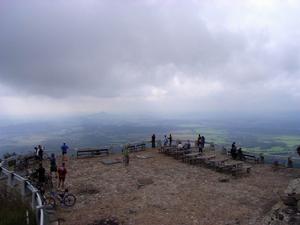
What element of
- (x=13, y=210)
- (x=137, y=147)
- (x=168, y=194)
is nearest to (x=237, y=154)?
(x=137, y=147)

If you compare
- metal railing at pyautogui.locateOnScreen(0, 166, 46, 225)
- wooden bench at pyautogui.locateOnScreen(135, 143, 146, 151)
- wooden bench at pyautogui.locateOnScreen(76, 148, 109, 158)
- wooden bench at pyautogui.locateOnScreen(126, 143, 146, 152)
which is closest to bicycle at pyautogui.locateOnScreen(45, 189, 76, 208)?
metal railing at pyautogui.locateOnScreen(0, 166, 46, 225)

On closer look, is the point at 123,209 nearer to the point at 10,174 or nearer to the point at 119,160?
the point at 10,174

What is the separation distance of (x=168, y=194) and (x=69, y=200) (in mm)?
5645

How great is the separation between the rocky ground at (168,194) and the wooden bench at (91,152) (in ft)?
10.0

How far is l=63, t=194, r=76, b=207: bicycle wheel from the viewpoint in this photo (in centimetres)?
1600

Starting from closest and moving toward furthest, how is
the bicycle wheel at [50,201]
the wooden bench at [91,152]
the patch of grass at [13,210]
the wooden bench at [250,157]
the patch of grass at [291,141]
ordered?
the patch of grass at [13,210], the bicycle wheel at [50,201], the wooden bench at [250,157], the wooden bench at [91,152], the patch of grass at [291,141]

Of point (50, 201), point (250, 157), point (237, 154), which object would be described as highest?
point (237, 154)

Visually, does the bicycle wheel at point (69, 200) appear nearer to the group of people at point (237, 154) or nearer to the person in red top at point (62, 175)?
the person in red top at point (62, 175)

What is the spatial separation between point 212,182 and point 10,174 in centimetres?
1264

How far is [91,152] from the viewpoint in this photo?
30078mm

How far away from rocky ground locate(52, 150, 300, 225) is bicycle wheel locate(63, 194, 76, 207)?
282 mm

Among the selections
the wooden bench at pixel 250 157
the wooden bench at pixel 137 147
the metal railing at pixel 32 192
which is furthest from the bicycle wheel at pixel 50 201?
the wooden bench at pixel 250 157

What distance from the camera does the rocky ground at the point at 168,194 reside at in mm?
14711

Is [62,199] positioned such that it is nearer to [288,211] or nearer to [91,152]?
[288,211]
